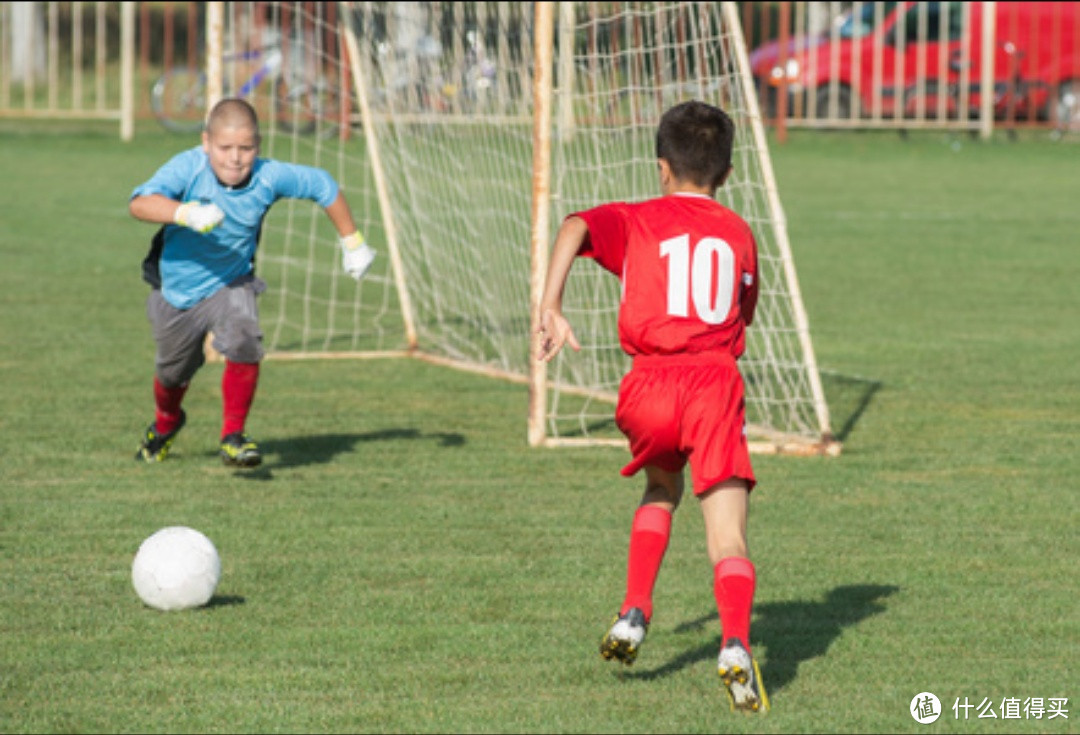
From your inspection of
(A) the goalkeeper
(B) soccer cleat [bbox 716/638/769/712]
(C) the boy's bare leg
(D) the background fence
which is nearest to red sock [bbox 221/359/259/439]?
(A) the goalkeeper

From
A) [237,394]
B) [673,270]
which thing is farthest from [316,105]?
[673,270]

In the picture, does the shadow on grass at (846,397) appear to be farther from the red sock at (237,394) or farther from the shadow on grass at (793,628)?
the shadow on grass at (793,628)

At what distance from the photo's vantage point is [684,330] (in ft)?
16.0

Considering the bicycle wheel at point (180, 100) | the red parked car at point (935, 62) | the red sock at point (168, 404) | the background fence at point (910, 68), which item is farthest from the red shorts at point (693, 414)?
the red parked car at point (935, 62)

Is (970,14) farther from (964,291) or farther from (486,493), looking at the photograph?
(486,493)

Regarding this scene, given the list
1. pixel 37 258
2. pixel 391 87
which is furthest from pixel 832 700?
pixel 37 258

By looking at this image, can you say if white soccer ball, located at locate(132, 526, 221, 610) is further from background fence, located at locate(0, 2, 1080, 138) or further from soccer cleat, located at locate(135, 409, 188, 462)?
background fence, located at locate(0, 2, 1080, 138)

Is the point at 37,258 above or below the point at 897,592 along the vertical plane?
above

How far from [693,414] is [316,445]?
4.16 metres

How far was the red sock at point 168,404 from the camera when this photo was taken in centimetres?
812

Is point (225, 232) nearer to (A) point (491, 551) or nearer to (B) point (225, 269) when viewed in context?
(B) point (225, 269)

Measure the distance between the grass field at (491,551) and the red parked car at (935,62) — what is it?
16465 mm

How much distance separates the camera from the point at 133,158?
25.3m

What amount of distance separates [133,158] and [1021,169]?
39.4 ft
